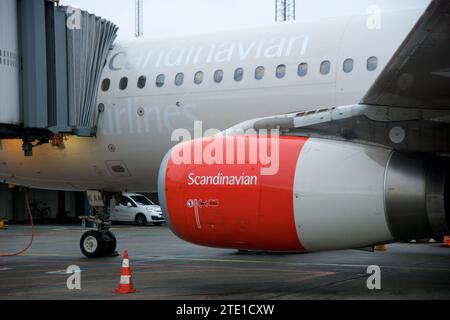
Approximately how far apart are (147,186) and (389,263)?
4.83 meters

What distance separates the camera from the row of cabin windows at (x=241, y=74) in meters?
10.5

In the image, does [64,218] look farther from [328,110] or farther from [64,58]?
[328,110]

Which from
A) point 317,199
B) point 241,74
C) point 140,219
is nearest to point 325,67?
point 241,74

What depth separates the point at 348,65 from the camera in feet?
34.6

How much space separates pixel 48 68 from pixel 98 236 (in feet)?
12.9

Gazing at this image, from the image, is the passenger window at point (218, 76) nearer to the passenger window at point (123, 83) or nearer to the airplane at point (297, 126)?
the airplane at point (297, 126)

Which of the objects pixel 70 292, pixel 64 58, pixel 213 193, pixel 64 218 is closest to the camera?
pixel 213 193

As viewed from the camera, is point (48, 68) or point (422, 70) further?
point (48, 68)

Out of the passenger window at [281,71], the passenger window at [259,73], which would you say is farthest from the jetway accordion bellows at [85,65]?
the passenger window at [281,71]

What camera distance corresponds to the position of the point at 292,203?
312 inches

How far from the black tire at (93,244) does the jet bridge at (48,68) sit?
7.75 feet

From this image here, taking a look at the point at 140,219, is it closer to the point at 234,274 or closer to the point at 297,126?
the point at 234,274

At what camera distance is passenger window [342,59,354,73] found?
10.5 meters

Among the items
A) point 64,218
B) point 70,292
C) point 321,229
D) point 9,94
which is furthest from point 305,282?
point 64,218
